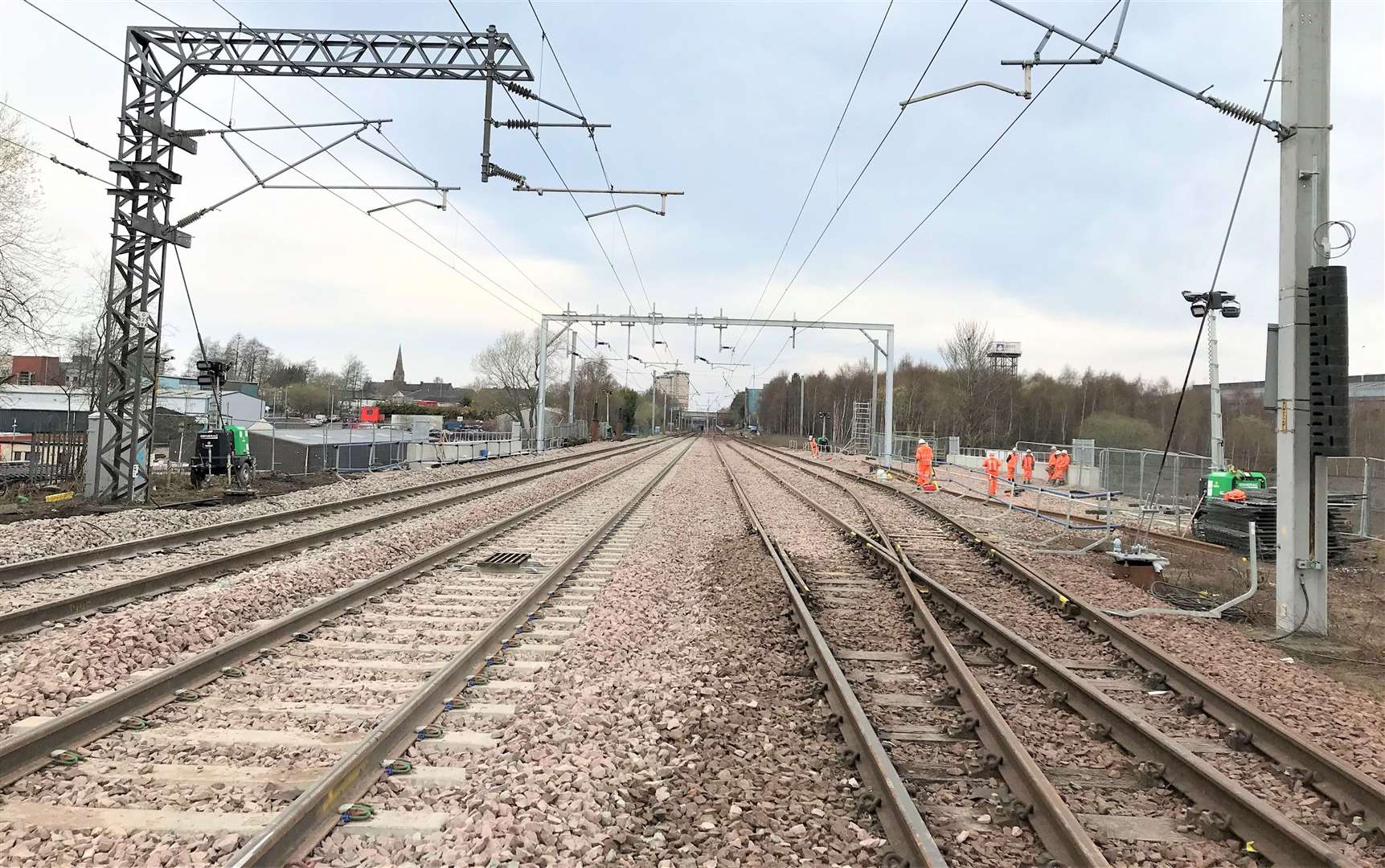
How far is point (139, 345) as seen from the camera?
16078 millimetres

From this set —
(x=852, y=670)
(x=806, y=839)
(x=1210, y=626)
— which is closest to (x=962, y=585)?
(x=1210, y=626)

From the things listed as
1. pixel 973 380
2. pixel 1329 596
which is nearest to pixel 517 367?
pixel 973 380

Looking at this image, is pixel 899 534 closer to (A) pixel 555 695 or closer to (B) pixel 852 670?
(B) pixel 852 670

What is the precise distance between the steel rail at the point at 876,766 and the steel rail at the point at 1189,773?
64.0 inches

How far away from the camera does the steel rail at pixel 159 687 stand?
14.1 feet

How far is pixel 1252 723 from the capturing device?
550 cm

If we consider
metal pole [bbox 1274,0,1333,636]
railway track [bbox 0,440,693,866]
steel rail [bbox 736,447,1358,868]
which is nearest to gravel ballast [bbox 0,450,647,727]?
railway track [bbox 0,440,693,866]

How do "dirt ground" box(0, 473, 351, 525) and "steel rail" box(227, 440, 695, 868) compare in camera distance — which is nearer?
"steel rail" box(227, 440, 695, 868)

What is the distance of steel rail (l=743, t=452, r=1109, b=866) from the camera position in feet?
12.3

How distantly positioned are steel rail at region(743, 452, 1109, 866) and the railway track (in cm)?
300

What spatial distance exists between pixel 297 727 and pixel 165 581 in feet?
16.7

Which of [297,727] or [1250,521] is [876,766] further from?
[1250,521]

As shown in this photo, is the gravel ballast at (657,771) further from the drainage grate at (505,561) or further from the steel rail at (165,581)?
the steel rail at (165,581)

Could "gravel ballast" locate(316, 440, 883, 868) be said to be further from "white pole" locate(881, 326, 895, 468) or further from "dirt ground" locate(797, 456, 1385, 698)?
"white pole" locate(881, 326, 895, 468)
